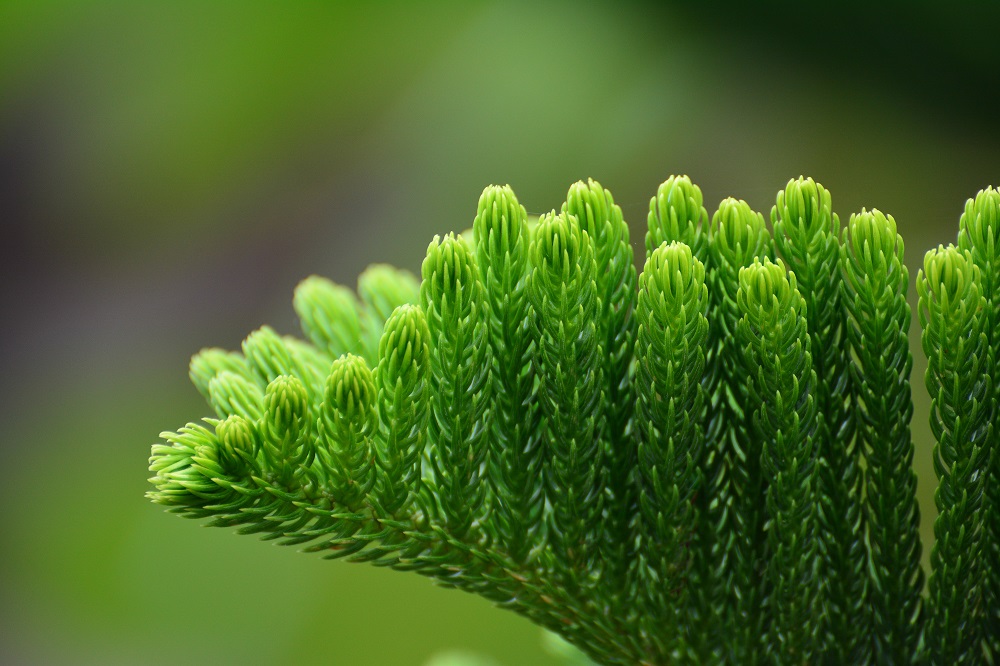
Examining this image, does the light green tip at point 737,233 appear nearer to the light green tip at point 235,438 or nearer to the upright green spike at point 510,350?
the upright green spike at point 510,350

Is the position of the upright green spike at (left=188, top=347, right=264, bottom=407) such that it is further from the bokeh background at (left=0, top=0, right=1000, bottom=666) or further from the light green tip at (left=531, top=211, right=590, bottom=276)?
the bokeh background at (left=0, top=0, right=1000, bottom=666)

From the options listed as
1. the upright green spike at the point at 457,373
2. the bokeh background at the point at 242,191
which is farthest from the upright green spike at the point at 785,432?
the bokeh background at the point at 242,191

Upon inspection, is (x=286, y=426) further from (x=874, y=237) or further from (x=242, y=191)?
(x=242, y=191)

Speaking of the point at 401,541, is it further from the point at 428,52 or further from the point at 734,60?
the point at 428,52

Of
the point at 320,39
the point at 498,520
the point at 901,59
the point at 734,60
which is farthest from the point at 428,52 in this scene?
the point at 498,520

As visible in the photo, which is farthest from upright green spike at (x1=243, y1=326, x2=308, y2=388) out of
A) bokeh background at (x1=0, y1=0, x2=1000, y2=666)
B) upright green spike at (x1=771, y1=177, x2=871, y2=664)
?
bokeh background at (x1=0, y1=0, x2=1000, y2=666)

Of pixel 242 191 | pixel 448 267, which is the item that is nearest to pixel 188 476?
pixel 448 267
